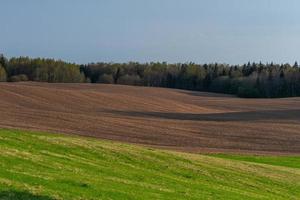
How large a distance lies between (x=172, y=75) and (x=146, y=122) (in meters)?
115

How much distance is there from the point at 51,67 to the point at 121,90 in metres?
54.7

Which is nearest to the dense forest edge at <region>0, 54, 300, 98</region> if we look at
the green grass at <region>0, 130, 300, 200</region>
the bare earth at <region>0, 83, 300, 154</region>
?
the bare earth at <region>0, 83, 300, 154</region>

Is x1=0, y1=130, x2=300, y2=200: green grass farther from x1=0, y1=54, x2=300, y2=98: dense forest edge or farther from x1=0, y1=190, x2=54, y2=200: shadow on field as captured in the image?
x1=0, y1=54, x2=300, y2=98: dense forest edge

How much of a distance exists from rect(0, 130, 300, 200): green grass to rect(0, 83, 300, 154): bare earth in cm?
1466

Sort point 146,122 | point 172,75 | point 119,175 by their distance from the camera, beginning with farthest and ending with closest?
point 172,75
point 146,122
point 119,175

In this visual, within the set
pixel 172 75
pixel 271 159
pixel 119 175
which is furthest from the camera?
pixel 172 75

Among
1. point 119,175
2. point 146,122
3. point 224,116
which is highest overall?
point 119,175

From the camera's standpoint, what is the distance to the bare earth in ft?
156

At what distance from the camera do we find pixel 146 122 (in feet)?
192

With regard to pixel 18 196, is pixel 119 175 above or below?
below

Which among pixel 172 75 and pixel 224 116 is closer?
pixel 224 116

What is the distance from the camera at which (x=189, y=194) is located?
18.4 metres

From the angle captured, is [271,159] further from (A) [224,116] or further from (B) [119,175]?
(A) [224,116]

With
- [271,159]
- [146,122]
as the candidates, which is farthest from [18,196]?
[146,122]
